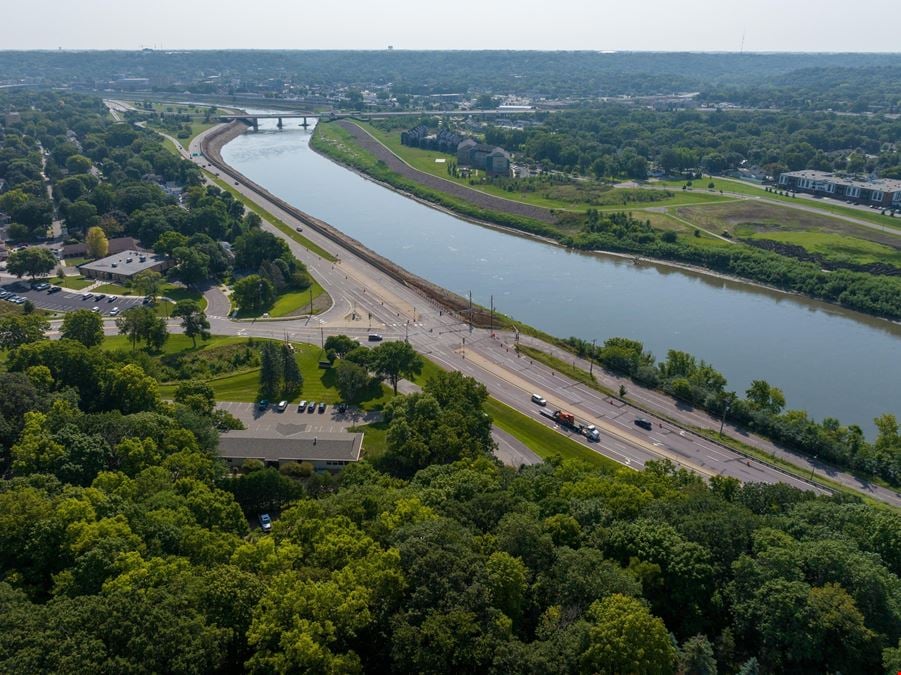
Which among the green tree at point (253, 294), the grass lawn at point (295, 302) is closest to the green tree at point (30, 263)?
the green tree at point (253, 294)

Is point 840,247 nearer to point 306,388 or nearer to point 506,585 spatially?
point 306,388

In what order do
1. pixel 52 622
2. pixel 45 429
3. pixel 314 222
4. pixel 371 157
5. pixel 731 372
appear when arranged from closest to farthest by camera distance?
pixel 52 622 < pixel 45 429 < pixel 731 372 < pixel 314 222 < pixel 371 157

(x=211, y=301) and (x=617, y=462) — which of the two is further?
(x=211, y=301)

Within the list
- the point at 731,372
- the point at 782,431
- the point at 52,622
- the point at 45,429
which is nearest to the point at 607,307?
the point at 731,372

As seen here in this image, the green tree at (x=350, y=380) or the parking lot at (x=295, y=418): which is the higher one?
the green tree at (x=350, y=380)

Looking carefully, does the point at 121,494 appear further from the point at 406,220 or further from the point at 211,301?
the point at 406,220

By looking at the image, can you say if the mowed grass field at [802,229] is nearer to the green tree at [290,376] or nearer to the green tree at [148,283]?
the green tree at [290,376]
